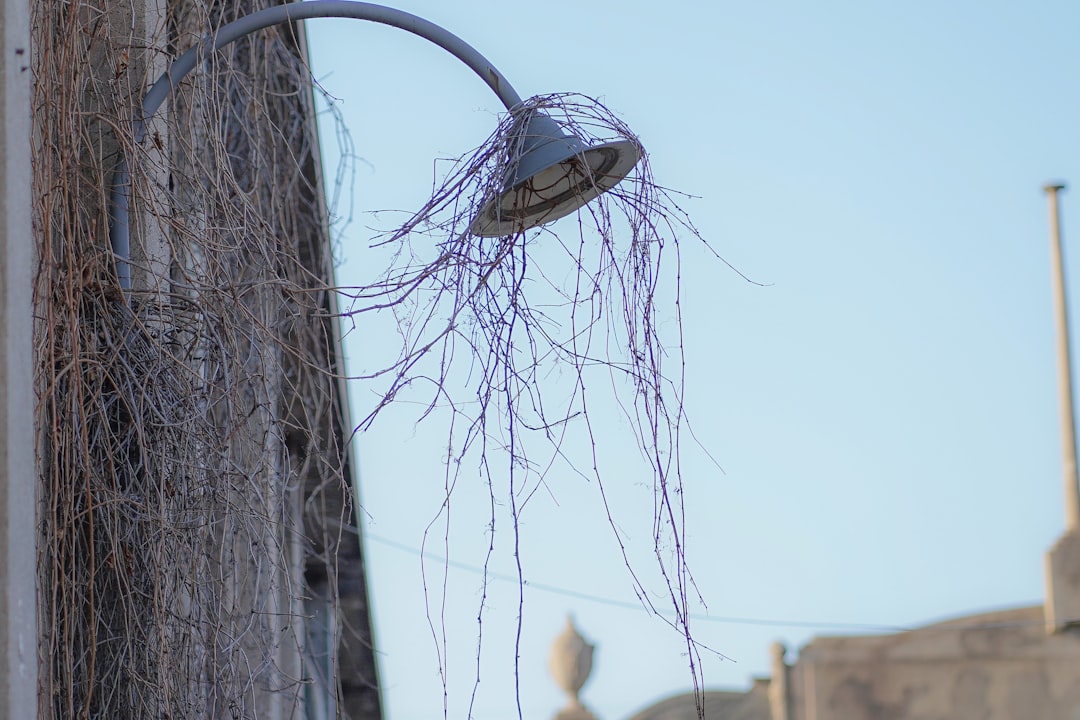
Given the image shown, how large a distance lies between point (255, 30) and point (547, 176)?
55cm

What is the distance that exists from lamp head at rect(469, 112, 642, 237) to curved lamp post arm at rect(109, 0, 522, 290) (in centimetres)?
10

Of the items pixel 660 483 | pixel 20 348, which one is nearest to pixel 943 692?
pixel 660 483

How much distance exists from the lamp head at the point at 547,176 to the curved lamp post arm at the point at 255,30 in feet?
0.34

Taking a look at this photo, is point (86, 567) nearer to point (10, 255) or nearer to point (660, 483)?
point (10, 255)

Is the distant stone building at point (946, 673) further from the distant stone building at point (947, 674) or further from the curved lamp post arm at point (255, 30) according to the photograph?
the curved lamp post arm at point (255, 30)

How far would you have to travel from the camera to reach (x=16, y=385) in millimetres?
1688

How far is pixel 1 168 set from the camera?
1.72m

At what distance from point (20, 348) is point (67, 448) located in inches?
13.8

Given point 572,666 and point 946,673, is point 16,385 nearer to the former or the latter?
point 572,666

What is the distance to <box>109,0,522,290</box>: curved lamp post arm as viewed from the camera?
7.29 feet

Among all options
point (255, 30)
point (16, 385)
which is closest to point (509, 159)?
point (255, 30)

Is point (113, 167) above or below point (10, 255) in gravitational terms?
above

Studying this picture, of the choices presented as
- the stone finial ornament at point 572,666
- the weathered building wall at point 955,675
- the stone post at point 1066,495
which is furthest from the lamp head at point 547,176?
the stone post at point 1066,495

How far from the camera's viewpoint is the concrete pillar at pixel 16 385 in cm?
163
